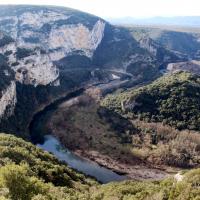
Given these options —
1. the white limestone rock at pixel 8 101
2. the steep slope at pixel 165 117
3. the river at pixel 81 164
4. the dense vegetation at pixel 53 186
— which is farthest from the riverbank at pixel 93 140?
the dense vegetation at pixel 53 186

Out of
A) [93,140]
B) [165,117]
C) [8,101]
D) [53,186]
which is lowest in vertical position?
[93,140]

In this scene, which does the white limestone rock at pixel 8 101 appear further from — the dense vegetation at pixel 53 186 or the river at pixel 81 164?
the dense vegetation at pixel 53 186

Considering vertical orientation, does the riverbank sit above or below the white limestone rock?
below

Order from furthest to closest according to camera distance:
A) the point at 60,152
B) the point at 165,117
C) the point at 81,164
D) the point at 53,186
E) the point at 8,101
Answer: the point at 8,101 → the point at 165,117 → the point at 60,152 → the point at 81,164 → the point at 53,186

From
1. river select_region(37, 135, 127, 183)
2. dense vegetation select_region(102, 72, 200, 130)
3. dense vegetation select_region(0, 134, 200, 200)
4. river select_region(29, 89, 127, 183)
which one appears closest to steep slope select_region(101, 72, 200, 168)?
dense vegetation select_region(102, 72, 200, 130)

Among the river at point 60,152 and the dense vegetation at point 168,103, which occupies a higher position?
the dense vegetation at point 168,103

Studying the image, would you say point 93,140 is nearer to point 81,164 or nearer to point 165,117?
point 81,164

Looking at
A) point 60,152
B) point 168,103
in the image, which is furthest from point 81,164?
point 168,103

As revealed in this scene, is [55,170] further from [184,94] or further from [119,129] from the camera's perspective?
[184,94]

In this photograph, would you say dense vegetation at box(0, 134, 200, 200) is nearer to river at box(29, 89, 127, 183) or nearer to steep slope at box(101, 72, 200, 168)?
river at box(29, 89, 127, 183)
